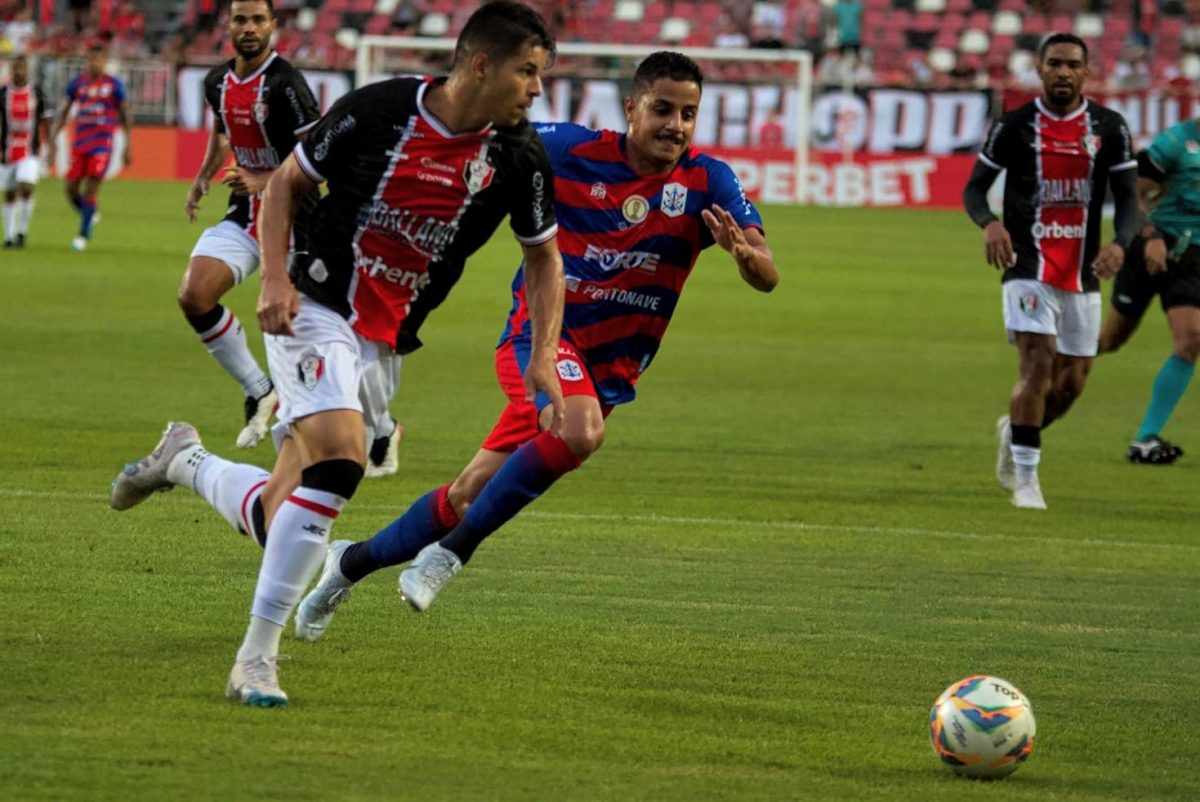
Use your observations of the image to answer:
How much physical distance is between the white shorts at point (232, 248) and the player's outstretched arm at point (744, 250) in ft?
13.8

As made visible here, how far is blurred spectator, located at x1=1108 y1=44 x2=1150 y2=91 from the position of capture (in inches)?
1449

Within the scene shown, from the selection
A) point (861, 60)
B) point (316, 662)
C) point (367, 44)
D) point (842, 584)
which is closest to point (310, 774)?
point (316, 662)

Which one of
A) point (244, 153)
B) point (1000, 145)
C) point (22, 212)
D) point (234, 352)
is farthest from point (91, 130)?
point (1000, 145)

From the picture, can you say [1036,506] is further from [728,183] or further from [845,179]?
[845,179]

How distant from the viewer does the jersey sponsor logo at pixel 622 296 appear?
282 inches

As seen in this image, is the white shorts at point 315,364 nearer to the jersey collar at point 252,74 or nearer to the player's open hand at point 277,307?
the player's open hand at point 277,307

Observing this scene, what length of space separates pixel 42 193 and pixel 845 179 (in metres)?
13.8

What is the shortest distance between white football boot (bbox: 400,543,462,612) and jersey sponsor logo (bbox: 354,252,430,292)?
0.96m

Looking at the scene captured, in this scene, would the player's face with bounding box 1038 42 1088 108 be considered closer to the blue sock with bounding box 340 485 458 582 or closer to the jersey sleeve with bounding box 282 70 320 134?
the jersey sleeve with bounding box 282 70 320 134

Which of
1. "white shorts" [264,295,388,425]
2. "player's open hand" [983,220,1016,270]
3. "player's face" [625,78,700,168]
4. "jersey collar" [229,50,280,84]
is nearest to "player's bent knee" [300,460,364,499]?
"white shorts" [264,295,388,425]

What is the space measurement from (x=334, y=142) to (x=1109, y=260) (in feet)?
18.2

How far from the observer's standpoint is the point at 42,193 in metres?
34.1

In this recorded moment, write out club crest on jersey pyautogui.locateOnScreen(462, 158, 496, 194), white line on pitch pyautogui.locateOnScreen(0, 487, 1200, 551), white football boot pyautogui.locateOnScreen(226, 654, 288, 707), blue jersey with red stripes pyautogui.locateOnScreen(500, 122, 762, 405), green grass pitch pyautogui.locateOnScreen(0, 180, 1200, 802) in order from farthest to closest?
1. white line on pitch pyautogui.locateOnScreen(0, 487, 1200, 551)
2. blue jersey with red stripes pyautogui.locateOnScreen(500, 122, 762, 405)
3. club crest on jersey pyautogui.locateOnScreen(462, 158, 496, 194)
4. white football boot pyautogui.locateOnScreen(226, 654, 288, 707)
5. green grass pitch pyautogui.locateOnScreen(0, 180, 1200, 802)

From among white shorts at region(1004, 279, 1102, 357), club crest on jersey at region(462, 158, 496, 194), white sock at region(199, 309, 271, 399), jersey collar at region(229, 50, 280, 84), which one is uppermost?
club crest on jersey at region(462, 158, 496, 194)
